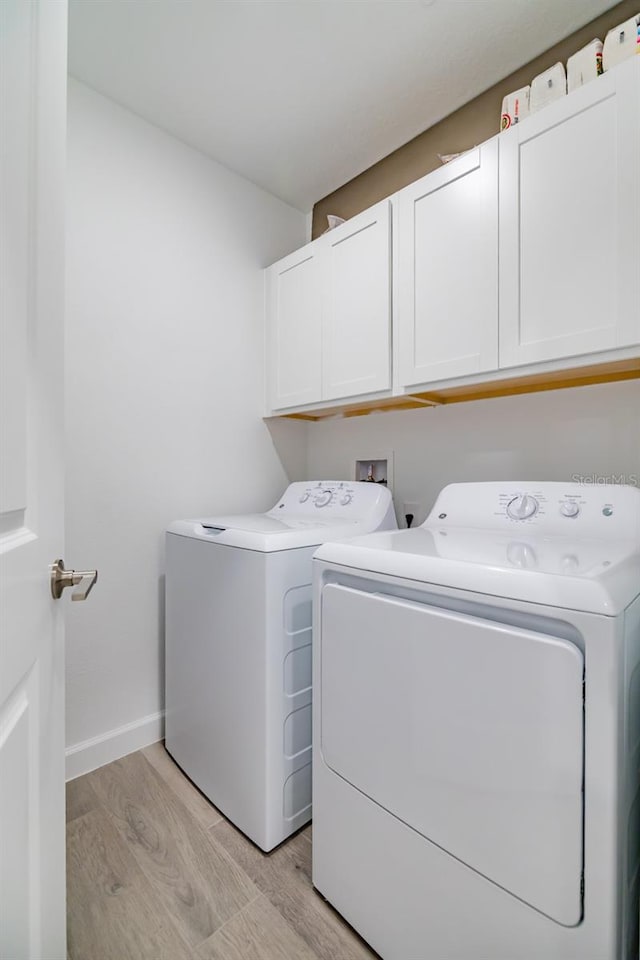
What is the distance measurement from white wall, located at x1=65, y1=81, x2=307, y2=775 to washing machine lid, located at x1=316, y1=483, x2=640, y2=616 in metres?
1.03

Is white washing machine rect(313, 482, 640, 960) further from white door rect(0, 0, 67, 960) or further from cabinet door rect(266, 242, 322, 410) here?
cabinet door rect(266, 242, 322, 410)

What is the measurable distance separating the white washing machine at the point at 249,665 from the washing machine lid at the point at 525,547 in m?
0.27

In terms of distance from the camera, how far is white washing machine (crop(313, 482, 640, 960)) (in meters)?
0.69

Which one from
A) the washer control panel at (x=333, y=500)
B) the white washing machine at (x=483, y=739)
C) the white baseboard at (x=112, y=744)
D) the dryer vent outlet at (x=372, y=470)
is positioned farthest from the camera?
the dryer vent outlet at (x=372, y=470)

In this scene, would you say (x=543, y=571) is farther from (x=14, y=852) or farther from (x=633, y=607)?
(x=14, y=852)

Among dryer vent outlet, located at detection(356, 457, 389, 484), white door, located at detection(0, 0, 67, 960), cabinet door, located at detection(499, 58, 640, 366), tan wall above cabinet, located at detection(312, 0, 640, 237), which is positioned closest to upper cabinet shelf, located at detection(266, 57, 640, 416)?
cabinet door, located at detection(499, 58, 640, 366)

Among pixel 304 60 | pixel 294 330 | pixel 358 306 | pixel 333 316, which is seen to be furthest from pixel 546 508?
pixel 304 60

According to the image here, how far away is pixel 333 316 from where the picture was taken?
188 centimetres

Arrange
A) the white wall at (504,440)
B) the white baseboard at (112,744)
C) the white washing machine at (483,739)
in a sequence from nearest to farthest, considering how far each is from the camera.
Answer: the white washing machine at (483,739)
the white wall at (504,440)
the white baseboard at (112,744)

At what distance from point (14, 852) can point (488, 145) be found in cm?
196

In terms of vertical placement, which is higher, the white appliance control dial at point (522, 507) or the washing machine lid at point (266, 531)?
the white appliance control dial at point (522, 507)

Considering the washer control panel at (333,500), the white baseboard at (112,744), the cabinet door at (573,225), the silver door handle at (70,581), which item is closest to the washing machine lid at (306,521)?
the washer control panel at (333,500)

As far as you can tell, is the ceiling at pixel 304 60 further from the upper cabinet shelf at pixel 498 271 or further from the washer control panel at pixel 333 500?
the washer control panel at pixel 333 500

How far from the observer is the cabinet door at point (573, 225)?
111 centimetres
